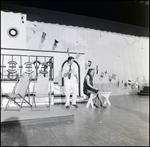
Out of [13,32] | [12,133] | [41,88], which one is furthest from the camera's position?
[13,32]

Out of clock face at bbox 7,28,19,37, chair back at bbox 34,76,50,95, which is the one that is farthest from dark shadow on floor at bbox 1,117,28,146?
clock face at bbox 7,28,19,37

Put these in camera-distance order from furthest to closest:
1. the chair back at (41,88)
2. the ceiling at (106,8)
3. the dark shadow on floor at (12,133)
A: the chair back at (41,88) < the ceiling at (106,8) < the dark shadow on floor at (12,133)

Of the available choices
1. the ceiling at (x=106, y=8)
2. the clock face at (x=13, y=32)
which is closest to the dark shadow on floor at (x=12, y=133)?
the ceiling at (x=106, y=8)

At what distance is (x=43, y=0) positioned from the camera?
4.21 metres

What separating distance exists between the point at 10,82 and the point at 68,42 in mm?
2641

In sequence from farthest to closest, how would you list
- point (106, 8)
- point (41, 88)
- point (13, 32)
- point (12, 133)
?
point (13, 32), point (41, 88), point (106, 8), point (12, 133)

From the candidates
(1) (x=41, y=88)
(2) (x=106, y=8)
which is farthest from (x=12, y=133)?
(2) (x=106, y=8)

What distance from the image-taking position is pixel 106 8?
4.31 metres

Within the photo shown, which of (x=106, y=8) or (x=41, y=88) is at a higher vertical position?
(x=106, y=8)

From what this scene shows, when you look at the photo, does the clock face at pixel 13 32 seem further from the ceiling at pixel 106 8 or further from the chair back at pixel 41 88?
the chair back at pixel 41 88

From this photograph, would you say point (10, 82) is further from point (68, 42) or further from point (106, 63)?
point (106, 63)

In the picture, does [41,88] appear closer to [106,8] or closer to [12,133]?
[12,133]

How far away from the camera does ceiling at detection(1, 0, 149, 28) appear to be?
4.29 m

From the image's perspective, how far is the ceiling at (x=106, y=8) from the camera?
14.1ft
